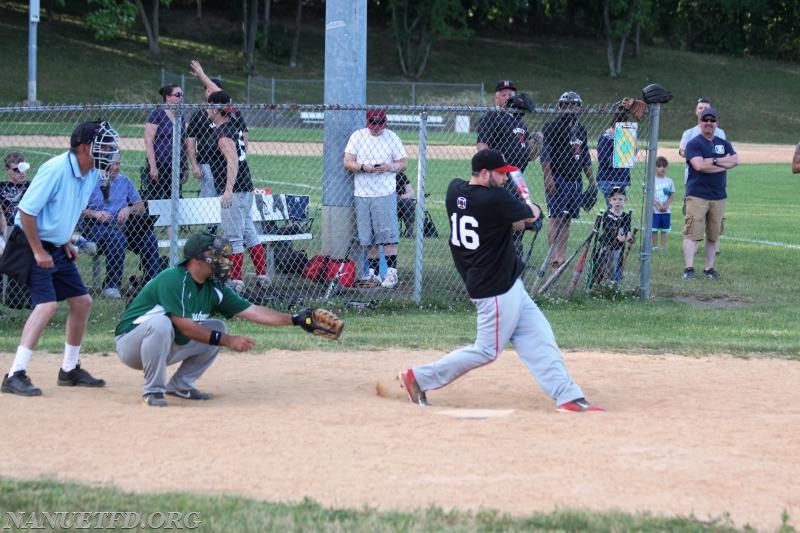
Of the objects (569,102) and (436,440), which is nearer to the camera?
(436,440)

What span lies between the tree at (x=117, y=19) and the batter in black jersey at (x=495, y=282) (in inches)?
1674

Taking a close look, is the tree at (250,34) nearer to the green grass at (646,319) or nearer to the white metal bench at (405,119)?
the white metal bench at (405,119)

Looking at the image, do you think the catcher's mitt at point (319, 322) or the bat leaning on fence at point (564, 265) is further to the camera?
the bat leaning on fence at point (564, 265)

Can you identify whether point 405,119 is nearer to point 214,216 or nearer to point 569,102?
point 569,102

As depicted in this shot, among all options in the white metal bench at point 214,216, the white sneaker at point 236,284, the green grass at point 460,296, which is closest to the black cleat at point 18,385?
the green grass at point 460,296

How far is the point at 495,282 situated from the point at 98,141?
2.98 m

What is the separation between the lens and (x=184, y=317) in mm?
7602

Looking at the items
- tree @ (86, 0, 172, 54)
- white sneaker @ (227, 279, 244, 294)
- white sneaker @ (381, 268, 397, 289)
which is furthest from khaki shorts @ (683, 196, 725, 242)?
tree @ (86, 0, 172, 54)

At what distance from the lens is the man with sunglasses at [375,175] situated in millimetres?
12180

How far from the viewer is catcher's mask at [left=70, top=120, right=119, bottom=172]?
766cm

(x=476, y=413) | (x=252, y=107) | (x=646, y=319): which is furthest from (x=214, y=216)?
(x=476, y=413)

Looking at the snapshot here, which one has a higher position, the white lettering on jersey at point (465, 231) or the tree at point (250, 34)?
the tree at point (250, 34)

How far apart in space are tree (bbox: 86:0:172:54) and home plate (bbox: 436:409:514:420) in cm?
4284

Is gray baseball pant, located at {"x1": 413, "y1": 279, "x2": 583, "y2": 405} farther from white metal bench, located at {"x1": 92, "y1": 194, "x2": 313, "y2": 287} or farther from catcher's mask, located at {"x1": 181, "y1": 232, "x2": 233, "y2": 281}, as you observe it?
white metal bench, located at {"x1": 92, "y1": 194, "x2": 313, "y2": 287}
